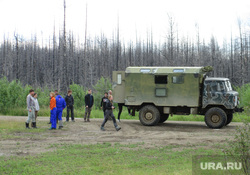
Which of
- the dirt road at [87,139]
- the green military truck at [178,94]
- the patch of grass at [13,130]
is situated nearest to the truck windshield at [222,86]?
the green military truck at [178,94]

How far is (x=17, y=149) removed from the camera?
1007 cm

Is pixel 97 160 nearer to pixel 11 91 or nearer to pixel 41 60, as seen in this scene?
pixel 11 91

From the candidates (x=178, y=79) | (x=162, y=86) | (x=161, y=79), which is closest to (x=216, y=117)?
(x=178, y=79)

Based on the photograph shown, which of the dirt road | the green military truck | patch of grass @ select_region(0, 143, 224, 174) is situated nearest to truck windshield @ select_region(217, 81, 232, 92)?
the green military truck

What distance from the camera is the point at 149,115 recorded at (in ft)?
55.4

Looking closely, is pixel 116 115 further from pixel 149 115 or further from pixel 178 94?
pixel 178 94

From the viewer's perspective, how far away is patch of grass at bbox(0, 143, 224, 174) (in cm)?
729

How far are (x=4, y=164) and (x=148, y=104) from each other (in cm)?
1045

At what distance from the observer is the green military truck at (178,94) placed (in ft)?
51.8

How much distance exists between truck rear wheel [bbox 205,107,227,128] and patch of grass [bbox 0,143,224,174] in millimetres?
6255

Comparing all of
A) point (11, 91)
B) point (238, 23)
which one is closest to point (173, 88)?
point (11, 91)

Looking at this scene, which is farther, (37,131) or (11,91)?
(11,91)

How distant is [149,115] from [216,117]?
3547 mm

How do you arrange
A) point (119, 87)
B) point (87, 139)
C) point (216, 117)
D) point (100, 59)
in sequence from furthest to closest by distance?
point (100, 59), point (119, 87), point (216, 117), point (87, 139)
